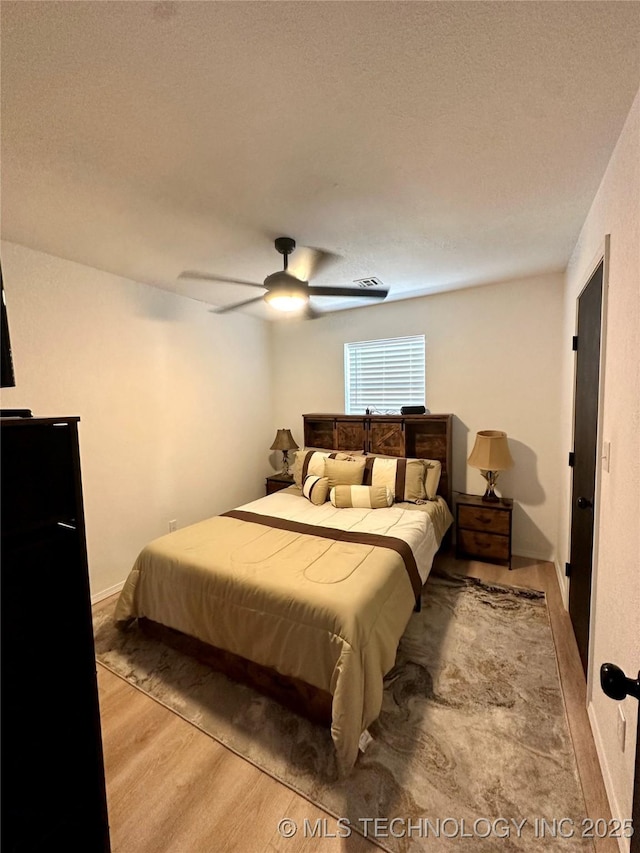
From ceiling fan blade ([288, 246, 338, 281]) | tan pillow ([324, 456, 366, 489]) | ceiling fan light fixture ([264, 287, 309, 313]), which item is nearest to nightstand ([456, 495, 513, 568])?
tan pillow ([324, 456, 366, 489])

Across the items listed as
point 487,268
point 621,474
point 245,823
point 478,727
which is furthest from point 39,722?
point 487,268

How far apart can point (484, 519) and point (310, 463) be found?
171 centimetres

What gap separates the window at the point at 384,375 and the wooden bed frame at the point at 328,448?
0.31m

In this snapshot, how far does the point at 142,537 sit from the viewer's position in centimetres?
321

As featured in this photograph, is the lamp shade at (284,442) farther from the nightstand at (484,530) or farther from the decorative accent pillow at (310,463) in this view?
the nightstand at (484,530)

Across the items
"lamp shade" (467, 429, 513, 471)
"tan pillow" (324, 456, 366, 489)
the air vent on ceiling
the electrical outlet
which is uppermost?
the air vent on ceiling

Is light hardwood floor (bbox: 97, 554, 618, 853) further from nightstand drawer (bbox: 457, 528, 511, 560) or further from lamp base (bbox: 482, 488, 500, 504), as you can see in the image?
lamp base (bbox: 482, 488, 500, 504)

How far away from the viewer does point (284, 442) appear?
4.41 metres

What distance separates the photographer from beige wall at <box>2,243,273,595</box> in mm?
2523

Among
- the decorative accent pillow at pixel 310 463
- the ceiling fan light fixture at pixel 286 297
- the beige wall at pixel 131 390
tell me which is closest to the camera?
the ceiling fan light fixture at pixel 286 297

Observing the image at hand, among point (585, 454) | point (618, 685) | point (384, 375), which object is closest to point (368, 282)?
point (384, 375)

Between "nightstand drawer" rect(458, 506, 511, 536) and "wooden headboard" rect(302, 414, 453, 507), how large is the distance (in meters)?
0.32

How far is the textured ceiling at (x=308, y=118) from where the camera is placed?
1006mm

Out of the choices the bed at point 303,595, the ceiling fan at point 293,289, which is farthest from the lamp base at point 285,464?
the ceiling fan at point 293,289
